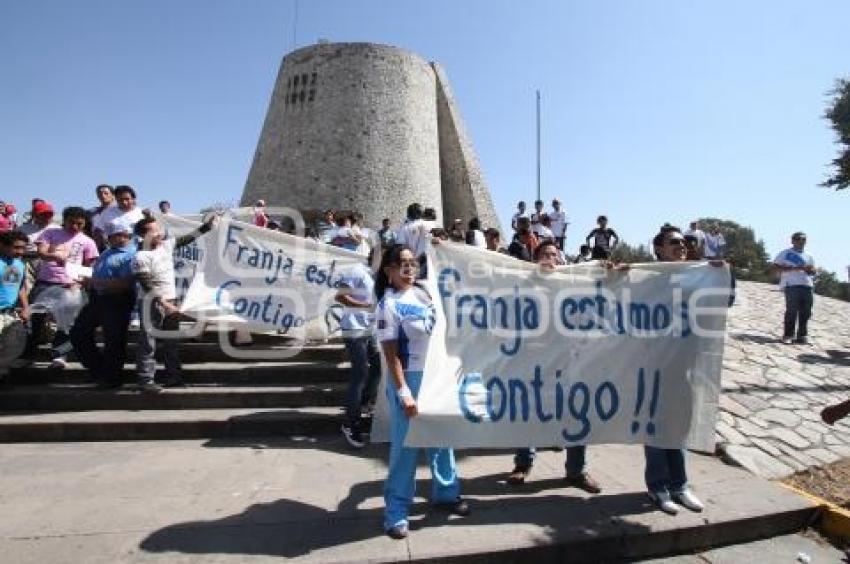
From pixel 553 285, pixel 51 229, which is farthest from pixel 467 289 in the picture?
pixel 51 229

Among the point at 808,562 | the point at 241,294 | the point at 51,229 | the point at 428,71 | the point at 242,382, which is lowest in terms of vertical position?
the point at 808,562

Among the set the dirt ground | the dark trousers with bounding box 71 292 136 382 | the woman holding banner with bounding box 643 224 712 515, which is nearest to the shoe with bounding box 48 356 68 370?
the dark trousers with bounding box 71 292 136 382

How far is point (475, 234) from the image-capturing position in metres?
10.7

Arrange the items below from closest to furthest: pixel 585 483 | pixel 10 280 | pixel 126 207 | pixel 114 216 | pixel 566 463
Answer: pixel 585 483
pixel 566 463
pixel 10 280
pixel 126 207
pixel 114 216

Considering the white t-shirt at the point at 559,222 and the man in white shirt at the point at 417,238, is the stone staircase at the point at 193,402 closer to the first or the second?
the man in white shirt at the point at 417,238

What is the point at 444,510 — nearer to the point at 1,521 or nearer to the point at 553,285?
the point at 553,285

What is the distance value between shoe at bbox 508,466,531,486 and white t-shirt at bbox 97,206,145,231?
537 centimetres

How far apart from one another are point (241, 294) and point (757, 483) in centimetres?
581

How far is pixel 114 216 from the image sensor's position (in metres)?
7.74

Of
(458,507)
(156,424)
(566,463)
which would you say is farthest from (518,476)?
(156,424)

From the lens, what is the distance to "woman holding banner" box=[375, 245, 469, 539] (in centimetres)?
356

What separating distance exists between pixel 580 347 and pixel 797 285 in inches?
294

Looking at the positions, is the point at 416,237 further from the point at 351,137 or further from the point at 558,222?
the point at 351,137

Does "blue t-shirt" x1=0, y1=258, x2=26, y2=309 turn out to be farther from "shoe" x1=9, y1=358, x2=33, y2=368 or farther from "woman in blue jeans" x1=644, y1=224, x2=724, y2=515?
"woman in blue jeans" x1=644, y1=224, x2=724, y2=515
